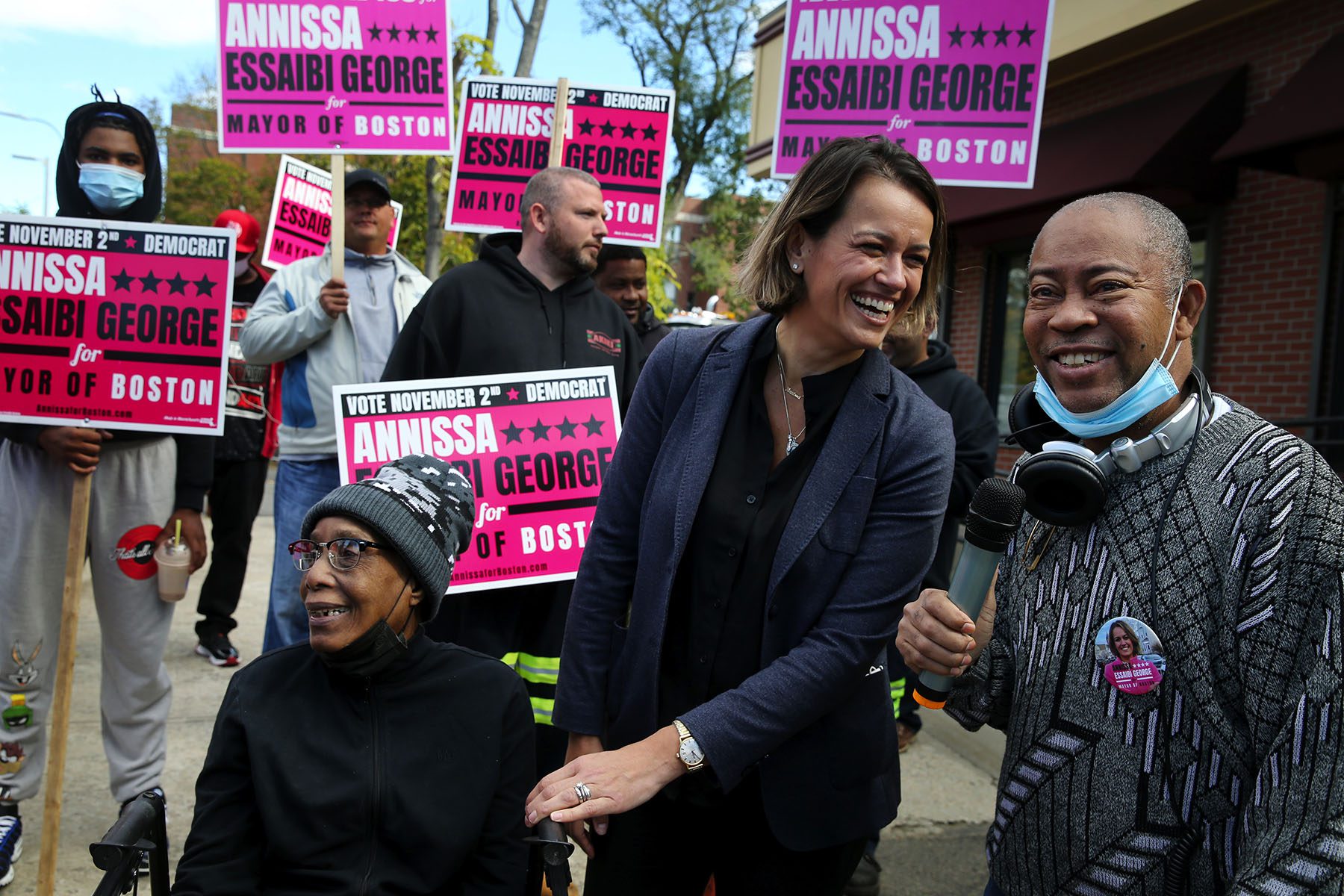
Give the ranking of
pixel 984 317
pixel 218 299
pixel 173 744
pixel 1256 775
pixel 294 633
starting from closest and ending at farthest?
pixel 1256 775 < pixel 218 299 < pixel 294 633 < pixel 173 744 < pixel 984 317

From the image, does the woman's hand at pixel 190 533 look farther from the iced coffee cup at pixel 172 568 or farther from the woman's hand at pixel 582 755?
the woman's hand at pixel 582 755

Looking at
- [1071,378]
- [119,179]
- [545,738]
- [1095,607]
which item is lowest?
[545,738]

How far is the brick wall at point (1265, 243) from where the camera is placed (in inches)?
318

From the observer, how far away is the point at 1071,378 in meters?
1.85

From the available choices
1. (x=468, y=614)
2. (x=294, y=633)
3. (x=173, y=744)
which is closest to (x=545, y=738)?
(x=468, y=614)

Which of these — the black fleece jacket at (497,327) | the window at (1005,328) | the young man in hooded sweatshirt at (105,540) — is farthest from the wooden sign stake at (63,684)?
the window at (1005,328)

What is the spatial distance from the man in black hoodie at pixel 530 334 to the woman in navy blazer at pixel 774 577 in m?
1.62

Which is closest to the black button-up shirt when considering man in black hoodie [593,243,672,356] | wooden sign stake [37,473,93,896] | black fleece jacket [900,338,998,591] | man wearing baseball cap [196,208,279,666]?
wooden sign stake [37,473,93,896]

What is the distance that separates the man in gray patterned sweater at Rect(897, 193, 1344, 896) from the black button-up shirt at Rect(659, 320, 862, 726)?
0.37 metres

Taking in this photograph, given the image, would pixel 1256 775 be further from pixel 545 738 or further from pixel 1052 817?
pixel 545 738

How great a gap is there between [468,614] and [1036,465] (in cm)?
255

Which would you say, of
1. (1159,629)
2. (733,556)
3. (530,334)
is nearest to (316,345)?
(530,334)

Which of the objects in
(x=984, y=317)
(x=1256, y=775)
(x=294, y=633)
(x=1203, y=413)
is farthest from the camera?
(x=984, y=317)

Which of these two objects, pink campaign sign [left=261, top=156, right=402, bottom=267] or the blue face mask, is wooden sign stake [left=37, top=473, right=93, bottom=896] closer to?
the blue face mask
